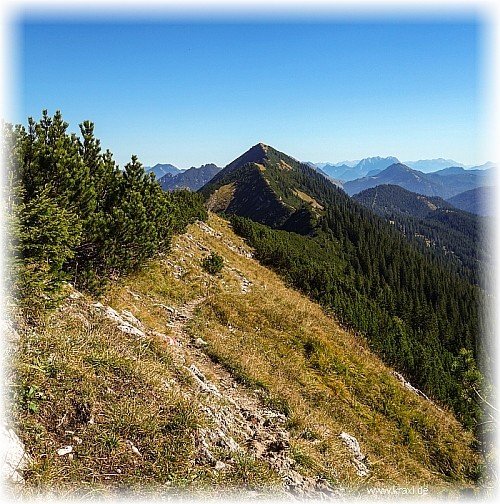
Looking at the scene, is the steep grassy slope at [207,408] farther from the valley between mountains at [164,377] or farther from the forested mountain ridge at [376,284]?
the forested mountain ridge at [376,284]

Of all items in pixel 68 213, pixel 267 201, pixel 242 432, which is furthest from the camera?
pixel 267 201

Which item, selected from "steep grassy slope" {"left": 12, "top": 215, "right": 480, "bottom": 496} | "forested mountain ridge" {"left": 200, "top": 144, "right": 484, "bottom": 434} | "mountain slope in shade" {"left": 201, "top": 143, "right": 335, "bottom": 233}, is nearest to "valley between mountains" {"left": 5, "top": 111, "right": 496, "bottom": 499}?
"steep grassy slope" {"left": 12, "top": 215, "right": 480, "bottom": 496}

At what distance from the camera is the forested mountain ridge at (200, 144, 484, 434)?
1391 inches

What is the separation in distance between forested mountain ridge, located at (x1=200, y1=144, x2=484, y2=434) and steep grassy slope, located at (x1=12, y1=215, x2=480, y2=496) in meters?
8.28

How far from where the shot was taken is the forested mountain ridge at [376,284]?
35.3 m

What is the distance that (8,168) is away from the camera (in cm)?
893

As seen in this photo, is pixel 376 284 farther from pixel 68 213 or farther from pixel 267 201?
pixel 68 213

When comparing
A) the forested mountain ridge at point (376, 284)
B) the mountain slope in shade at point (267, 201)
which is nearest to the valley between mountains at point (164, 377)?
the forested mountain ridge at point (376, 284)

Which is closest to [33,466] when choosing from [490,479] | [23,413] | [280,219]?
[23,413]

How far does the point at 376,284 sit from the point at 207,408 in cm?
8781

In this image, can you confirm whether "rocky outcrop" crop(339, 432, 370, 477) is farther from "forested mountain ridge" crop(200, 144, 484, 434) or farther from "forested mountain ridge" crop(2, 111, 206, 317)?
"forested mountain ridge" crop(200, 144, 484, 434)

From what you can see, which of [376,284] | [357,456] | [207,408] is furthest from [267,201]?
[207,408]

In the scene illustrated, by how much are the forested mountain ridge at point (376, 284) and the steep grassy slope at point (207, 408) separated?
8283 mm

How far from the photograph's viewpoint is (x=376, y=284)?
293 ft
